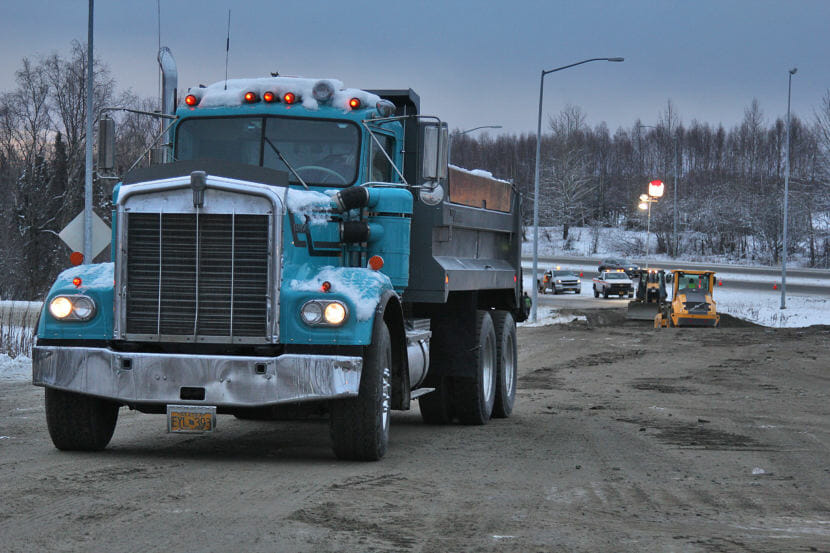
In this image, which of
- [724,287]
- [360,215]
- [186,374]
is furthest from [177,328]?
[724,287]

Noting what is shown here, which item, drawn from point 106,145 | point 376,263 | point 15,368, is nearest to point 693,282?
point 15,368

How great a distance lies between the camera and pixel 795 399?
1855cm

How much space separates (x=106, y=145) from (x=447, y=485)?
14.8 feet

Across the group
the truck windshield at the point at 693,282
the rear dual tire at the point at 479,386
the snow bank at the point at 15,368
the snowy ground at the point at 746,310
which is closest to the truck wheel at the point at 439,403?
the rear dual tire at the point at 479,386

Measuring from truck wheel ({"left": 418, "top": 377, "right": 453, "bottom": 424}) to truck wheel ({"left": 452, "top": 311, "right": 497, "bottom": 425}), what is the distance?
9cm

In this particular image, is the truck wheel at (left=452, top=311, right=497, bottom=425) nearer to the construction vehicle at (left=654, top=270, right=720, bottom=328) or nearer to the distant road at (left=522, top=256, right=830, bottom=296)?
the construction vehicle at (left=654, top=270, right=720, bottom=328)

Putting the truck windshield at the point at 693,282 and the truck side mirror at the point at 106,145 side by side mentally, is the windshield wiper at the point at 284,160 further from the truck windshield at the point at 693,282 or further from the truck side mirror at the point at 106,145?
the truck windshield at the point at 693,282

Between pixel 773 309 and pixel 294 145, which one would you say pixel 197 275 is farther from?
pixel 773 309

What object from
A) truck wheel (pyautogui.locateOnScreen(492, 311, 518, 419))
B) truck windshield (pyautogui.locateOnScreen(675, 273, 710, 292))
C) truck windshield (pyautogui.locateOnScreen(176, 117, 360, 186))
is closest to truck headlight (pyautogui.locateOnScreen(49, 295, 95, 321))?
truck windshield (pyautogui.locateOnScreen(176, 117, 360, 186))

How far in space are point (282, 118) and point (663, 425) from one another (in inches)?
229

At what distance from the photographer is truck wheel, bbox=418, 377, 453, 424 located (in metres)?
14.0

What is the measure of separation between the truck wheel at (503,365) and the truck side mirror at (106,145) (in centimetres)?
573

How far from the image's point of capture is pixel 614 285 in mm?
68875

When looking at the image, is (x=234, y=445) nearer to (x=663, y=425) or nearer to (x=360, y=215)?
(x=360, y=215)
